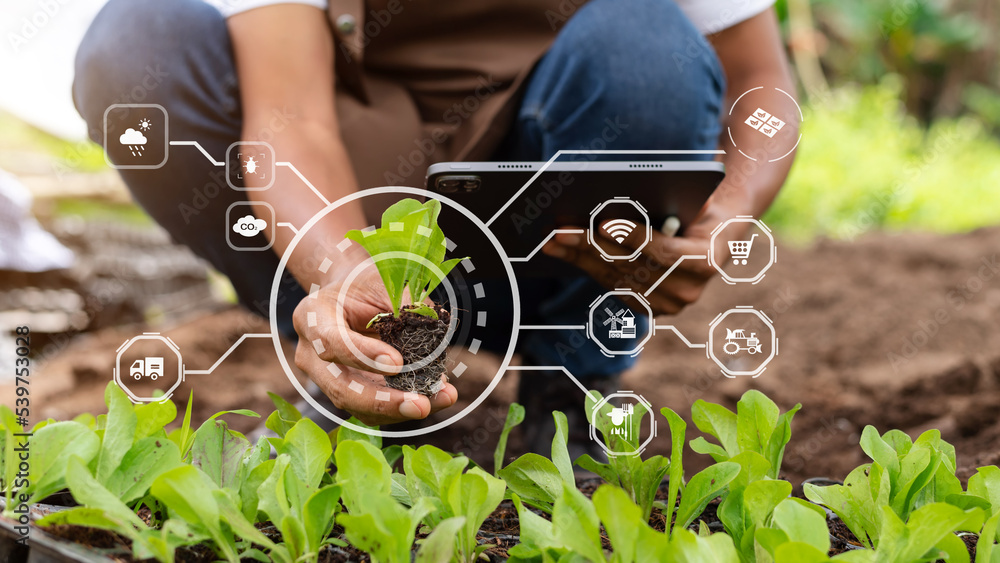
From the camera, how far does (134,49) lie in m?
0.86

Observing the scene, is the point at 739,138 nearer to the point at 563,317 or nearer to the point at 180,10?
the point at 563,317

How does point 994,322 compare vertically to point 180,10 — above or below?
below

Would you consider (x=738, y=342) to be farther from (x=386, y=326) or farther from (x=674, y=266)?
(x=386, y=326)

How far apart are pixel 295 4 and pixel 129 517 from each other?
64 centimetres

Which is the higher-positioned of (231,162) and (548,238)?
(231,162)

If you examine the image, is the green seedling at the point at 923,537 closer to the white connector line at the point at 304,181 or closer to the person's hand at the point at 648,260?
the person's hand at the point at 648,260

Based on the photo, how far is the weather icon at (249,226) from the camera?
73cm

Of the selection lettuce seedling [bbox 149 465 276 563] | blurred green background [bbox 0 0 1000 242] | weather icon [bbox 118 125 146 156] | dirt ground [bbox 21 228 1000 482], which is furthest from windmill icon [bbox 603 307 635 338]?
blurred green background [bbox 0 0 1000 242]

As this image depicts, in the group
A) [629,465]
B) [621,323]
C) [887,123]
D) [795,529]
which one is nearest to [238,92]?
[621,323]

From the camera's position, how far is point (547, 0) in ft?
3.22

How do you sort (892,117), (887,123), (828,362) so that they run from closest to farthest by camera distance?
(828,362)
(887,123)
(892,117)

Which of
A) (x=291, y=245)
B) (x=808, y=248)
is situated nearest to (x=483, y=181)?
(x=291, y=245)

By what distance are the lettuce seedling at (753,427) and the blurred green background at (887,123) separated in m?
1.02

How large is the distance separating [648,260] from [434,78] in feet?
1.62
